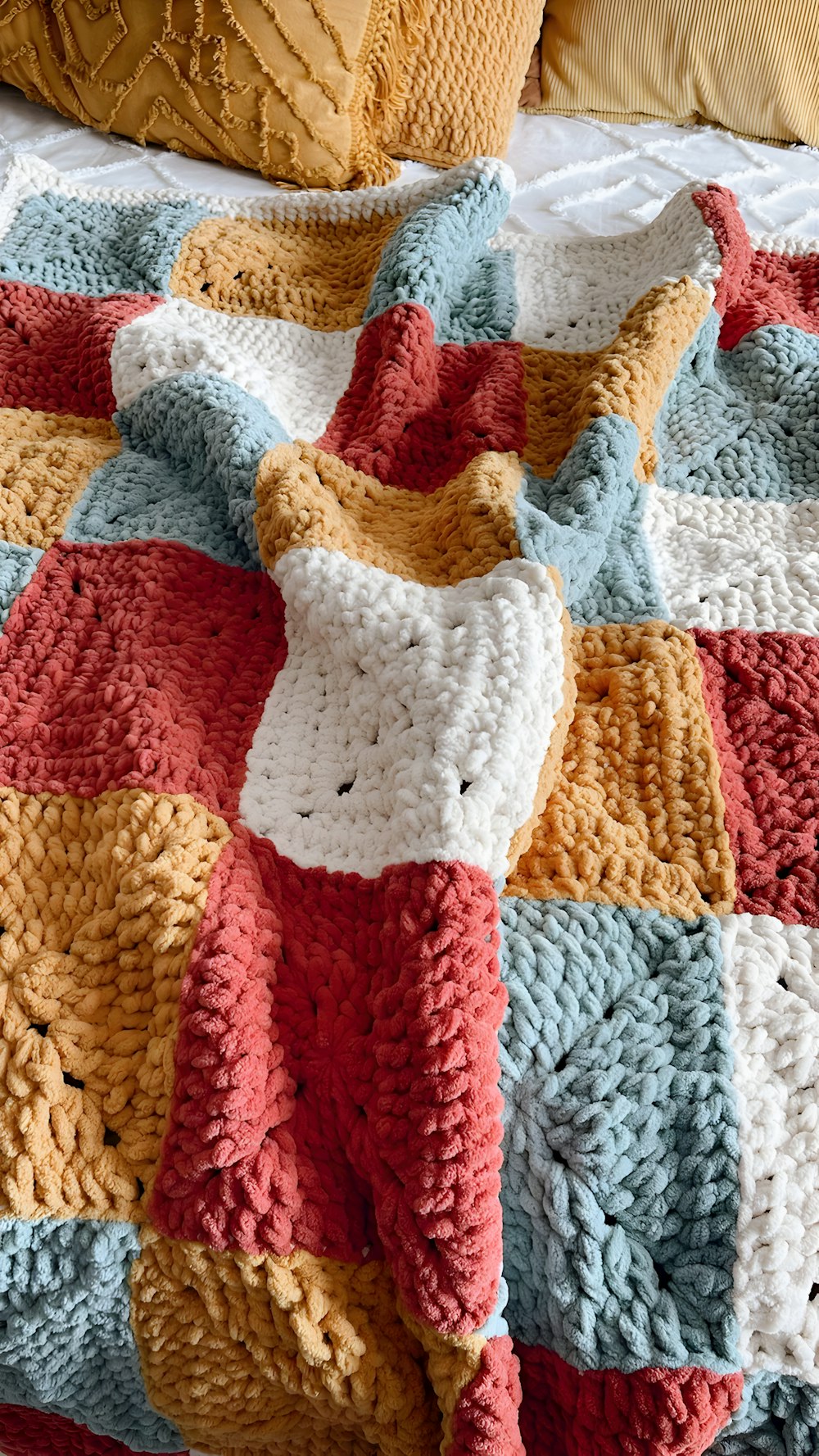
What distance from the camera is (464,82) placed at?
4.58ft

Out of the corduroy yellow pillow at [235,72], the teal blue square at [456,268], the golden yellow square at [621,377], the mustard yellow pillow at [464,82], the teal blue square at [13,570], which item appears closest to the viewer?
the teal blue square at [13,570]

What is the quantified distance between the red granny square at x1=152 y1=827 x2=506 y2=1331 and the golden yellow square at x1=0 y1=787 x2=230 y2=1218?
0.06ft

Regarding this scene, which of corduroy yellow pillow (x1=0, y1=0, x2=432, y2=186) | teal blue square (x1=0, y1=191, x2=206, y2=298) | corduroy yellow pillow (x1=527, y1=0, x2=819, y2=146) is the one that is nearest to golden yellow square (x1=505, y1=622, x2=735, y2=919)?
teal blue square (x1=0, y1=191, x2=206, y2=298)

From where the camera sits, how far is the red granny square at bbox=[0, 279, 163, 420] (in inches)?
40.6

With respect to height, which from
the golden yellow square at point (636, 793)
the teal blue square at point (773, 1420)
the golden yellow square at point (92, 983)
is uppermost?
the golden yellow square at point (636, 793)

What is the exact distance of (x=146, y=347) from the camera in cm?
101

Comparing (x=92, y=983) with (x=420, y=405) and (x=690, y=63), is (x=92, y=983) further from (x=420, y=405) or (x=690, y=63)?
(x=690, y=63)

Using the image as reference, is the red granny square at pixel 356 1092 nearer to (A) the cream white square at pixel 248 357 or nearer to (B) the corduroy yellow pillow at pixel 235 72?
(A) the cream white square at pixel 248 357

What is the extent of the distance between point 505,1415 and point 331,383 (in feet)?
2.87

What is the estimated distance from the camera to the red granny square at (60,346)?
103cm

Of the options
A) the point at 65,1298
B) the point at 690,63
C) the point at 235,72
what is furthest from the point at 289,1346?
the point at 690,63

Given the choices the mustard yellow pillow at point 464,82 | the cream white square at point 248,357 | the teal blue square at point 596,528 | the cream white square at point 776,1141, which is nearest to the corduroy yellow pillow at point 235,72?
the mustard yellow pillow at point 464,82

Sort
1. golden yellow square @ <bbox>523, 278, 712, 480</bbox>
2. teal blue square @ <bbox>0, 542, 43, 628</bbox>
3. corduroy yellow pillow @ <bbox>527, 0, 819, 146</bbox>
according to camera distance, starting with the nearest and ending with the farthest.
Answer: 1. teal blue square @ <bbox>0, 542, 43, 628</bbox>
2. golden yellow square @ <bbox>523, 278, 712, 480</bbox>
3. corduroy yellow pillow @ <bbox>527, 0, 819, 146</bbox>

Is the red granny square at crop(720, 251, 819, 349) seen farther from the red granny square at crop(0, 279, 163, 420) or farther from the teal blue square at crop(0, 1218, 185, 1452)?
the teal blue square at crop(0, 1218, 185, 1452)
